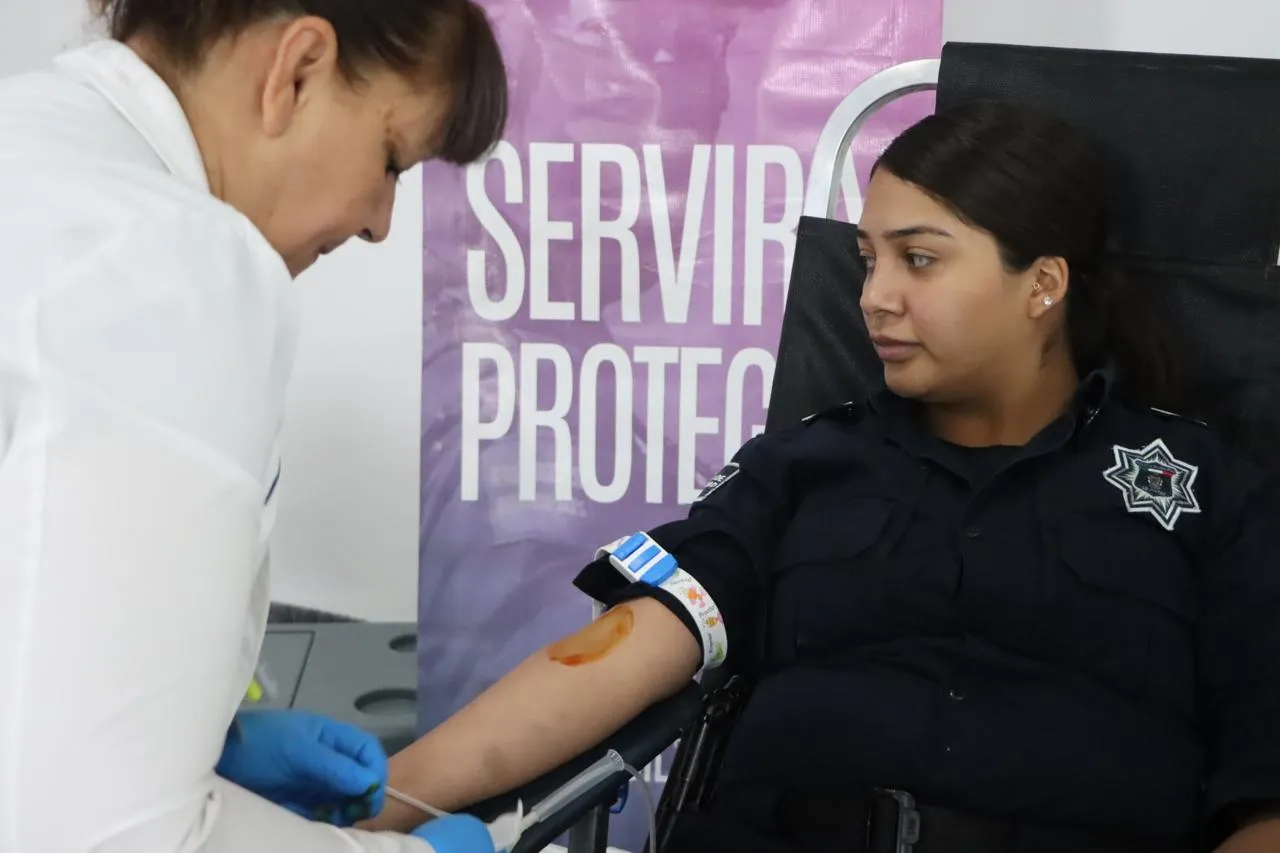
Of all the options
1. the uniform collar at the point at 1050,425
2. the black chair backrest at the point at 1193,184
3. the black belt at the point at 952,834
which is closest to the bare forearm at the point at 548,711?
the black belt at the point at 952,834

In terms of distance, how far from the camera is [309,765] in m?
0.99

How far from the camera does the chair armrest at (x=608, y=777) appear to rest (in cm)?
101

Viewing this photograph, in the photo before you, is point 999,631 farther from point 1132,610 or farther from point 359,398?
point 359,398

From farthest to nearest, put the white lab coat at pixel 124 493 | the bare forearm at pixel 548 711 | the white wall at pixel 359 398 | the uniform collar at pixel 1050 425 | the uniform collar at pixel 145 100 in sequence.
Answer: the white wall at pixel 359 398, the uniform collar at pixel 1050 425, the bare forearm at pixel 548 711, the uniform collar at pixel 145 100, the white lab coat at pixel 124 493

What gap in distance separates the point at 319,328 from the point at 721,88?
0.96 meters

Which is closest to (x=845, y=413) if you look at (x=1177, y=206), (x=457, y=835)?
(x=1177, y=206)

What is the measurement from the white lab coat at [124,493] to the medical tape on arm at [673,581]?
60 centimetres

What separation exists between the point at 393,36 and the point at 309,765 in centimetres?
58

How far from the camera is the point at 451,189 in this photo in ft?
6.58

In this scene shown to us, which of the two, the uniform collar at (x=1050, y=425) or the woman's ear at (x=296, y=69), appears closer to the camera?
the woman's ear at (x=296, y=69)

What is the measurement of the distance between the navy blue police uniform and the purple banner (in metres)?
0.63

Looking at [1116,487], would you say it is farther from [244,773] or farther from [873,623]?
[244,773]

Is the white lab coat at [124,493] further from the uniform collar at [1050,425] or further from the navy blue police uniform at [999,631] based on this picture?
the uniform collar at [1050,425]

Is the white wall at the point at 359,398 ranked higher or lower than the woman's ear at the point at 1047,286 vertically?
lower
